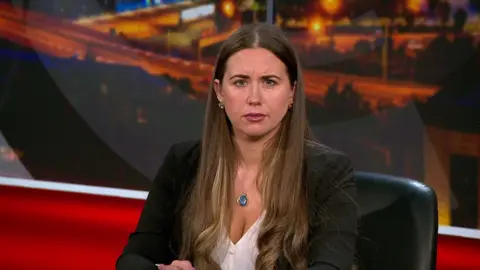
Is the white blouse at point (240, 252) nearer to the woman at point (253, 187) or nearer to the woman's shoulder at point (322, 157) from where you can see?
the woman at point (253, 187)

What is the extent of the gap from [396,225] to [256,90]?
42 cm

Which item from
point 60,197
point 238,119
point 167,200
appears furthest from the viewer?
point 60,197

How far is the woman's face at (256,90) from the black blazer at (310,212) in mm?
143

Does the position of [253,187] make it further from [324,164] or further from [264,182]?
[324,164]

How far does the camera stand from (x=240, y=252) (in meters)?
1.42

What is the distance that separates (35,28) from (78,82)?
315 millimetres

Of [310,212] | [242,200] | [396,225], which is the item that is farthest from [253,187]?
[396,225]

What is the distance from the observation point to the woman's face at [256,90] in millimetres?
1403

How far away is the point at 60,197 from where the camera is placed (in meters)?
3.05

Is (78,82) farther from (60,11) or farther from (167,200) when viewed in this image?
(167,200)

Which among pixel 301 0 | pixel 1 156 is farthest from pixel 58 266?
pixel 301 0

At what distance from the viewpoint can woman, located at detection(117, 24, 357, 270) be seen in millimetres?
1402

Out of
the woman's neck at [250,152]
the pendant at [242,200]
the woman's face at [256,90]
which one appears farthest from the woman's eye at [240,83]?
the pendant at [242,200]

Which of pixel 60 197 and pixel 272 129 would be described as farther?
pixel 60 197
